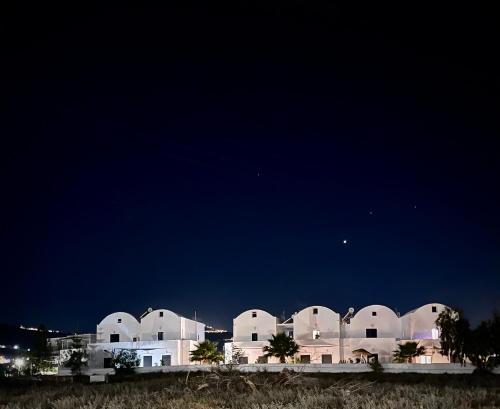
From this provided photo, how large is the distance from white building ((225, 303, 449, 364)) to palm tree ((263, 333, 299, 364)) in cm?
169

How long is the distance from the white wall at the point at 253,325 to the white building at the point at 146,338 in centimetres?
385

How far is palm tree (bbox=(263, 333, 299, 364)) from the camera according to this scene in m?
46.4

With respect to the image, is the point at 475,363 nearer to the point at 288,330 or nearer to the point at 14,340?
the point at 288,330

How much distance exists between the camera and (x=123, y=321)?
54094 mm

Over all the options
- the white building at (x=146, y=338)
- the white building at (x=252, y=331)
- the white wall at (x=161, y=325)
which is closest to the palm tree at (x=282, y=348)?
the white building at (x=252, y=331)

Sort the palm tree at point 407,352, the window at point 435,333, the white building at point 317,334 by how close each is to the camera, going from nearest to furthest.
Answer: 1. the palm tree at point 407,352
2. the window at point 435,333
3. the white building at point 317,334

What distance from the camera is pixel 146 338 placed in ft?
176

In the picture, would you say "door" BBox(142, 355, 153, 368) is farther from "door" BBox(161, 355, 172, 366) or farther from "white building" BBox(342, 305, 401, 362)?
"white building" BBox(342, 305, 401, 362)

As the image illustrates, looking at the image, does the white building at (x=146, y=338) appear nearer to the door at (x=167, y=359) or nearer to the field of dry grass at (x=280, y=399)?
the door at (x=167, y=359)

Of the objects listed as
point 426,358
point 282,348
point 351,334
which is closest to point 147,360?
point 282,348

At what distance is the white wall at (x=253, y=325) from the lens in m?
51.9

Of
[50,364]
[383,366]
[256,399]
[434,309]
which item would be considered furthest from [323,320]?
[256,399]

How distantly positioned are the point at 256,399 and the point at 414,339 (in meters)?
39.2

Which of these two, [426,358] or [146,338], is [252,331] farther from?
[426,358]
